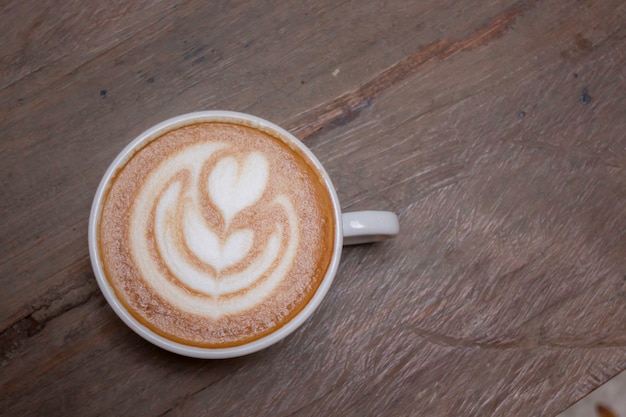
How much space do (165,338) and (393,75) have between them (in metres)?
0.53

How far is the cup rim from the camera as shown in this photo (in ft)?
2.57

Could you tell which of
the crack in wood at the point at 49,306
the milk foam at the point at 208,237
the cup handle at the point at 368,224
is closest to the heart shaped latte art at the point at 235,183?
the milk foam at the point at 208,237

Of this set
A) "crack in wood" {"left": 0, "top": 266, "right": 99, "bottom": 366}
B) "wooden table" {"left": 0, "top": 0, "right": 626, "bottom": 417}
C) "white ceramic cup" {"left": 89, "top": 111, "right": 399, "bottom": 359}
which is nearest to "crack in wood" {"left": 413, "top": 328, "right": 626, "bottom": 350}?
"wooden table" {"left": 0, "top": 0, "right": 626, "bottom": 417}

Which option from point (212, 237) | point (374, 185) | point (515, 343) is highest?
point (212, 237)

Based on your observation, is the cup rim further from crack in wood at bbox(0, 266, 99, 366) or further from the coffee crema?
crack in wood at bbox(0, 266, 99, 366)

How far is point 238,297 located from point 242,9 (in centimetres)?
48

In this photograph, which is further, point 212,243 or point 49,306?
point 49,306

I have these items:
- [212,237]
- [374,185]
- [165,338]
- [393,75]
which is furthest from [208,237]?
[393,75]

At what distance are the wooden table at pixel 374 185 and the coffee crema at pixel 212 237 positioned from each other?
14cm

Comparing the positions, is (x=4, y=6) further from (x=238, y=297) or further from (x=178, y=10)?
(x=238, y=297)

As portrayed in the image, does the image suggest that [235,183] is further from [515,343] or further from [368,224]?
[515,343]

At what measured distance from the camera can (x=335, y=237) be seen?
0.82m

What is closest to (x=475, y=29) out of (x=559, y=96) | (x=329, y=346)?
(x=559, y=96)

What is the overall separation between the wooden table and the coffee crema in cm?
14
